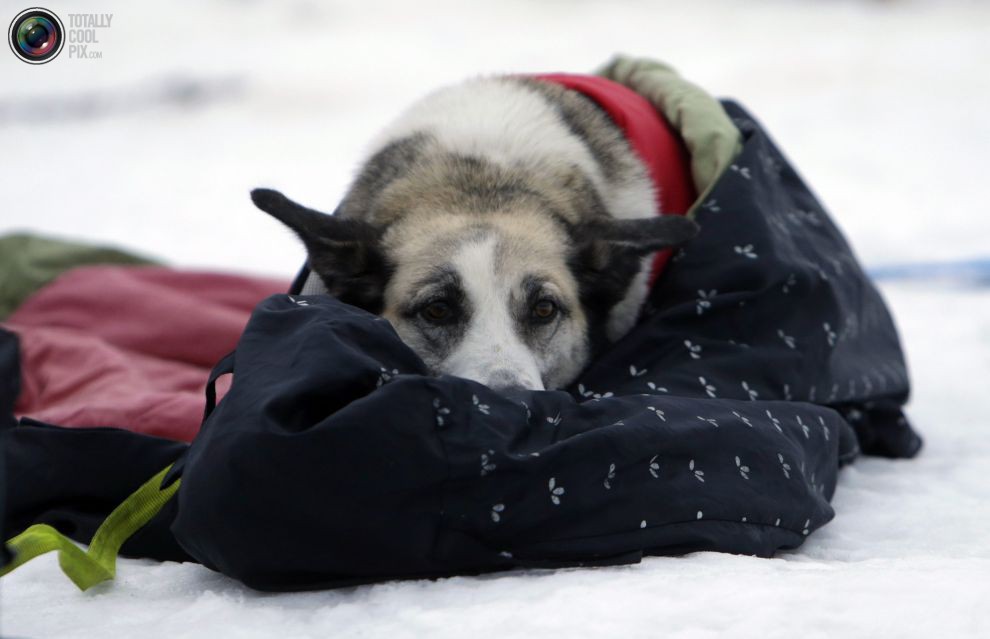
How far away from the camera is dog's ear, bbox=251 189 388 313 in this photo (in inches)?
95.7

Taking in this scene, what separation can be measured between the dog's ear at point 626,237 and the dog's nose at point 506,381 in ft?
1.67

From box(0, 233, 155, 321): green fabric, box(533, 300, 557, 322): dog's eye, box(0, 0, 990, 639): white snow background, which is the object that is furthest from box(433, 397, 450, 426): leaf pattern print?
box(0, 233, 155, 321): green fabric

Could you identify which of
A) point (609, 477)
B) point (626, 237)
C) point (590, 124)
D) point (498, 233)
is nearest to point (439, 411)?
point (609, 477)

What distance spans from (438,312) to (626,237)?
1.55ft

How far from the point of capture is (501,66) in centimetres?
877

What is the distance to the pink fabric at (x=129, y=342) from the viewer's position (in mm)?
2717

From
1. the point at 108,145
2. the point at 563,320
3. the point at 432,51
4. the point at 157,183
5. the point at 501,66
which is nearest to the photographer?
the point at 563,320

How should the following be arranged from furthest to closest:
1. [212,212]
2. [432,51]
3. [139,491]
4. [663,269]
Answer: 1. [432,51]
2. [212,212]
3. [663,269]
4. [139,491]

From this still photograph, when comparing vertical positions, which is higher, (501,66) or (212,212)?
(501,66)

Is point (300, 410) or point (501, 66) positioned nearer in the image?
point (300, 410)

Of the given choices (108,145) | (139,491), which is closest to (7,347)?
(139,491)

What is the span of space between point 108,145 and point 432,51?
273cm

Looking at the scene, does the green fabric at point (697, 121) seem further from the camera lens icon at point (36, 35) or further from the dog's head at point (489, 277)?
the camera lens icon at point (36, 35)

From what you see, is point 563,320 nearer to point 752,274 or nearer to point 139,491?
point 752,274
